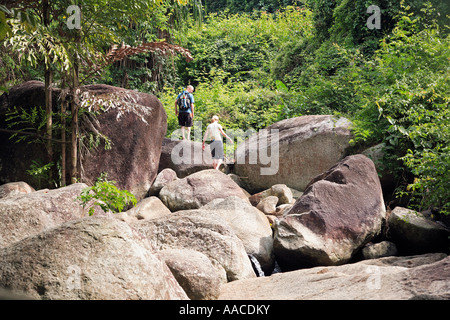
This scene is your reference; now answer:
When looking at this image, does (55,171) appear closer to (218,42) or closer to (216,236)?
(216,236)

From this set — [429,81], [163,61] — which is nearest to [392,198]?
[429,81]

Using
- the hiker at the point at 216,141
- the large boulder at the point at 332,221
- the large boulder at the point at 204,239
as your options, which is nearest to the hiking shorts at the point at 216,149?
the hiker at the point at 216,141

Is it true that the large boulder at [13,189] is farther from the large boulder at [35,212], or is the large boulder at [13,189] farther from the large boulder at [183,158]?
the large boulder at [183,158]

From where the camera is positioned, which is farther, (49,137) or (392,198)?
(392,198)

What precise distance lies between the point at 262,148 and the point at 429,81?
4.18 metres

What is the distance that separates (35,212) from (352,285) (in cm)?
409

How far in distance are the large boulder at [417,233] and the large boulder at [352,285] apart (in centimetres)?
96

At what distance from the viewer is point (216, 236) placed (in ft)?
19.8

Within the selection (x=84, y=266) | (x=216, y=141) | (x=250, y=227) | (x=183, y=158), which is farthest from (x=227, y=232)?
(x=183, y=158)

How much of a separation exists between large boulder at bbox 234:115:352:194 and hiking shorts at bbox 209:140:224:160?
681 mm

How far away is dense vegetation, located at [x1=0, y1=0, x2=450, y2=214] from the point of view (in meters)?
8.96

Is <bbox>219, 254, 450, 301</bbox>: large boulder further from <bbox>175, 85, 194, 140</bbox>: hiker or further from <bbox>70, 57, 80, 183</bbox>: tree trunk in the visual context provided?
<bbox>175, 85, 194, 140</bbox>: hiker

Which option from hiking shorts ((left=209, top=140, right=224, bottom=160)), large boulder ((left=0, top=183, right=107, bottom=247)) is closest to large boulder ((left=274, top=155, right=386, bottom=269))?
large boulder ((left=0, top=183, right=107, bottom=247))

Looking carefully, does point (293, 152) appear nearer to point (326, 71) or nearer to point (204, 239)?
point (204, 239)
